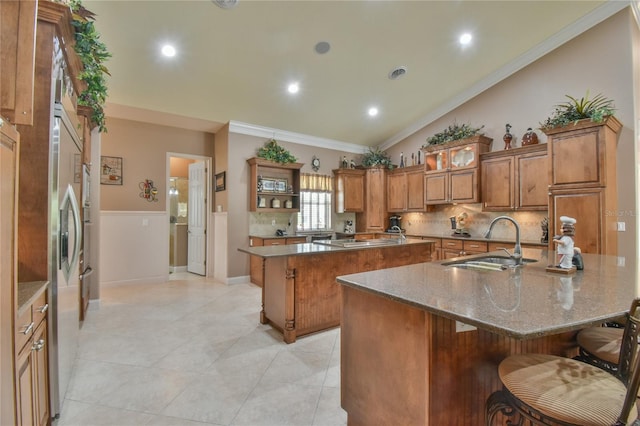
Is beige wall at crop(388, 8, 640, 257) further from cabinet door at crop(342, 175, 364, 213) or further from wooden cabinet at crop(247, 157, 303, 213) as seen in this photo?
wooden cabinet at crop(247, 157, 303, 213)

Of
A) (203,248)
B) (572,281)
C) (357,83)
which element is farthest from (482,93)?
(203,248)

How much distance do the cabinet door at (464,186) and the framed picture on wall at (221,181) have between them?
4.15 metres

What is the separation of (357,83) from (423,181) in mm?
2387

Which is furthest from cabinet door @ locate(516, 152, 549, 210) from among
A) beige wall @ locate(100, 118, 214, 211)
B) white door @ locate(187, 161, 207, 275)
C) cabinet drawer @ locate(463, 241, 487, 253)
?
beige wall @ locate(100, 118, 214, 211)

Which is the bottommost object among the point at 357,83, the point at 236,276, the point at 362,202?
the point at 236,276

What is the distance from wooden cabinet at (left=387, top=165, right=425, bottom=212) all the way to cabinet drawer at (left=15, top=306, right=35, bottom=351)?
18.7ft

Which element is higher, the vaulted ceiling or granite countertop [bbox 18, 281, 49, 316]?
the vaulted ceiling

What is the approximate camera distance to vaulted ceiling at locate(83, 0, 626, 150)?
129 inches

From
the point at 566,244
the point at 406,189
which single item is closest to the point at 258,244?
the point at 406,189

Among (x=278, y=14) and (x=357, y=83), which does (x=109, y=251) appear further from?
(x=357, y=83)

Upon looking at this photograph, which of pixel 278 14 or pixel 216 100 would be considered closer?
pixel 278 14

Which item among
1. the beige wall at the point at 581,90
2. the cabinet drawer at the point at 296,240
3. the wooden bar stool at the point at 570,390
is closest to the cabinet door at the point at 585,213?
the beige wall at the point at 581,90

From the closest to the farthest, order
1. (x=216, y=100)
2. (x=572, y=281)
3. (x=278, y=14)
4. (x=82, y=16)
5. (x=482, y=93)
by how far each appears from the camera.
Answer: (x=572, y=281)
(x=82, y=16)
(x=278, y=14)
(x=216, y=100)
(x=482, y=93)

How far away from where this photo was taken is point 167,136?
17.4 ft
